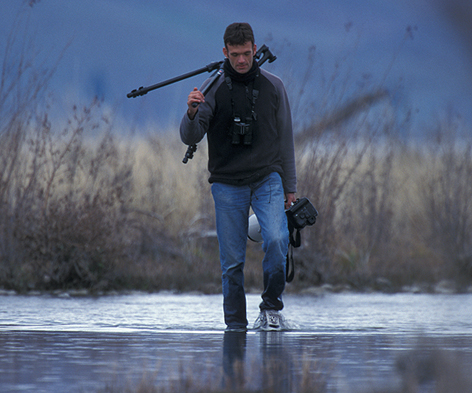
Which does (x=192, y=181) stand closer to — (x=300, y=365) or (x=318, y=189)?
(x=318, y=189)

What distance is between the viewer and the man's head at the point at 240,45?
6398 mm

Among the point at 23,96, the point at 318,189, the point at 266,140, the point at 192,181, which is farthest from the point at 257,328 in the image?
the point at 192,181

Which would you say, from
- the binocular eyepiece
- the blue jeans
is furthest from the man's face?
the blue jeans

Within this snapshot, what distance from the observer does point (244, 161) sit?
6.52m

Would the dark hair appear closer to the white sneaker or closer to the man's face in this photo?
the man's face

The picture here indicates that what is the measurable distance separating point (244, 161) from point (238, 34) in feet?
3.18

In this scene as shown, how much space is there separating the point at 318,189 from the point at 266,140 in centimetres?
454

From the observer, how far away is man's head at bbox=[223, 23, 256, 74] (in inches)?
252

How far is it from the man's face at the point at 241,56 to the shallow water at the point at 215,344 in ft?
6.72

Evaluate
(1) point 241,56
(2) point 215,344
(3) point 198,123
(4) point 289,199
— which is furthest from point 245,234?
(1) point 241,56

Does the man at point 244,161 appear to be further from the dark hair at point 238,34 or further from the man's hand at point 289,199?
the man's hand at point 289,199

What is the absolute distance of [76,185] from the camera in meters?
11.2

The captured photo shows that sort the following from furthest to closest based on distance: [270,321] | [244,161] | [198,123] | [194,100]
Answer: [270,321] → [244,161] → [198,123] → [194,100]

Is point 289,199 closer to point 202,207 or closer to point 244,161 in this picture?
point 244,161
